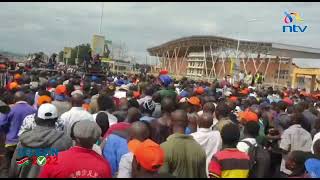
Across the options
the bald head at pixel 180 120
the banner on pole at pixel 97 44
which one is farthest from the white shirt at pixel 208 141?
the banner on pole at pixel 97 44

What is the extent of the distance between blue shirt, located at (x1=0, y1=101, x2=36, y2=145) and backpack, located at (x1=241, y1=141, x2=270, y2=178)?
12.0 ft

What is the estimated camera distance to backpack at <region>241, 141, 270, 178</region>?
5741mm

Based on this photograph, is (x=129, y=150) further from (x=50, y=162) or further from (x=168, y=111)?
(x=168, y=111)

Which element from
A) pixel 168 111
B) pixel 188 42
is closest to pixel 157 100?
pixel 168 111

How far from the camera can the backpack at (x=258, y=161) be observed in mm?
5741

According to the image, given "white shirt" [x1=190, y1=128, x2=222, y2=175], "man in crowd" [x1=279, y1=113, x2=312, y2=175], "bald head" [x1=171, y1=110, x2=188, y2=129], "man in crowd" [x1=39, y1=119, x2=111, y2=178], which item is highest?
"bald head" [x1=171, y1=110, x2=188, y2=129]

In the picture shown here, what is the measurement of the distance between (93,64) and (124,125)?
13930 mm

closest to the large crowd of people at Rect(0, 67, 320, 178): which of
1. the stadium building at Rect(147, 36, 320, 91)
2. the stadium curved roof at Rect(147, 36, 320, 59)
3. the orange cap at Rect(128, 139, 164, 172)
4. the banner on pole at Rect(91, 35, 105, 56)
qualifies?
the orange cap at Rect(128, 139, 164, 172)

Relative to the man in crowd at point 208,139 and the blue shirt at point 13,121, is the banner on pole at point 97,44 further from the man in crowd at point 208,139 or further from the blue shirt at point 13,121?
the man in crowd at point 208,139

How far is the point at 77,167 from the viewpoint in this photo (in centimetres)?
410

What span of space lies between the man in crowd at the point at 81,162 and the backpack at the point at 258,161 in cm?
211

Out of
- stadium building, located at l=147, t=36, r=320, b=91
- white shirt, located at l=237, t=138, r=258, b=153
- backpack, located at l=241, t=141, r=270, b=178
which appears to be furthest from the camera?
stadium building, located at l=147, t=36, r=320, b=91

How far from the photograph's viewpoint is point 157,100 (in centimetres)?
859

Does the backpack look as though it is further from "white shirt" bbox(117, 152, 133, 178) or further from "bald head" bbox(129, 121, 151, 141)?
"white shirt" bbox(117, 152, 133, 178)
